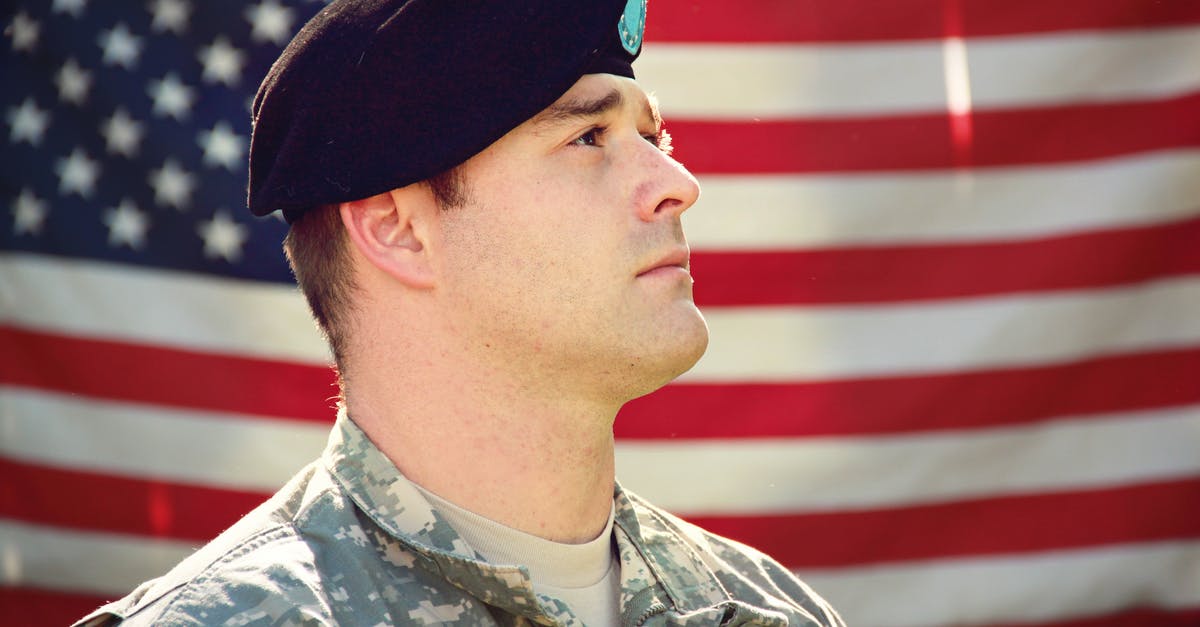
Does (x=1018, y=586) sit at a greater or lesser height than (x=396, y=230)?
lesser

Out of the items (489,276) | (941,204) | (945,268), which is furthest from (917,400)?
(489,276)

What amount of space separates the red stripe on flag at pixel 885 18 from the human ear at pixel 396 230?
52.7 inches

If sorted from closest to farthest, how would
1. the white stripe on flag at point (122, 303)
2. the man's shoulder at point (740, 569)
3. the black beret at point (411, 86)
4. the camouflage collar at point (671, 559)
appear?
the black beret at point (411, 86) → the camouflage collar at point (671, 559) → the man's shoulder at point (740, 569) → the white stripe on flag at point (122, 303)

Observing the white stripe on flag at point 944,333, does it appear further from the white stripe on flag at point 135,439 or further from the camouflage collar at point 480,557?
the camouflage collar at point 480,557

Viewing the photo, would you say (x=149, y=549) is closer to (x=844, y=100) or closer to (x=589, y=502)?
(x=589, y=502)

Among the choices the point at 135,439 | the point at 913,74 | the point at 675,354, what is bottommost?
the point at 135,439

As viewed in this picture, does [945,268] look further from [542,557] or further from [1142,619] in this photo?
[542,557]

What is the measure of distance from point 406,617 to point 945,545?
1742 millimetres

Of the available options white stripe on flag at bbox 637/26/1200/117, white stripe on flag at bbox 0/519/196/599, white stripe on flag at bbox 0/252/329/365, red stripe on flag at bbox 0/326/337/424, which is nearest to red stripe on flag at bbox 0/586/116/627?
white stripe on flag at bbox 0/519/196/599

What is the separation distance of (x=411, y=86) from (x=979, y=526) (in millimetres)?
1848

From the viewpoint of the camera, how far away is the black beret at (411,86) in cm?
157

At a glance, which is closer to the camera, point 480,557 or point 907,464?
point 480,557

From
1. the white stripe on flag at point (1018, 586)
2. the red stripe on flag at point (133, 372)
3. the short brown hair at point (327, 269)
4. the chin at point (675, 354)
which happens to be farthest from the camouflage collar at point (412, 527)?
the white stripe on flag at point (1018, 586)

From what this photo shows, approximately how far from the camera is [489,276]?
5.25 feet
